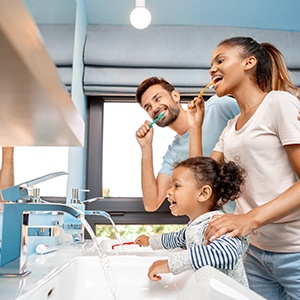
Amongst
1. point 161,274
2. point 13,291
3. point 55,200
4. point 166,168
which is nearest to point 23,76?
point 13,291

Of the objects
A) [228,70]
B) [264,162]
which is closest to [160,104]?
[228,70]

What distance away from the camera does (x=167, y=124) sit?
1.84m

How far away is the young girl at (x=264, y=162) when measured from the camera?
2.82 ft

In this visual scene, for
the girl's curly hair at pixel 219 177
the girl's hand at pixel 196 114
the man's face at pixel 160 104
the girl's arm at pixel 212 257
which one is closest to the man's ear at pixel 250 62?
the girl's curly hair at pixel 219 177

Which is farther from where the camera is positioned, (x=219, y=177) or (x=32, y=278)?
(x=219, y=177)

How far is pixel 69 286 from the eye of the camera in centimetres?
91

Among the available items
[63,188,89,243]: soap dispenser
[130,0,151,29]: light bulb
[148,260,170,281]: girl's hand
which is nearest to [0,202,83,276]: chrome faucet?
[148,260,170,281]: girl's hand

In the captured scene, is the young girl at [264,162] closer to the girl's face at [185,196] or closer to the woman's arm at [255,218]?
the woman's arm at [255,218]

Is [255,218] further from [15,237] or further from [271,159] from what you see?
[15,237]

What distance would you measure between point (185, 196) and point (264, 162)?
0.84ft

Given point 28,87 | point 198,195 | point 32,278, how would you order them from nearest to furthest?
point 28,87
point 32,278
point 198,195

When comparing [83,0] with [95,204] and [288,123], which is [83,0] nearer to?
[95,204]

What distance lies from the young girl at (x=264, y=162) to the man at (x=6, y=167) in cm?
58

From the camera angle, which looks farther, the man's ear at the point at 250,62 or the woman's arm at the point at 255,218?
the man's ear at the point at 250,62
